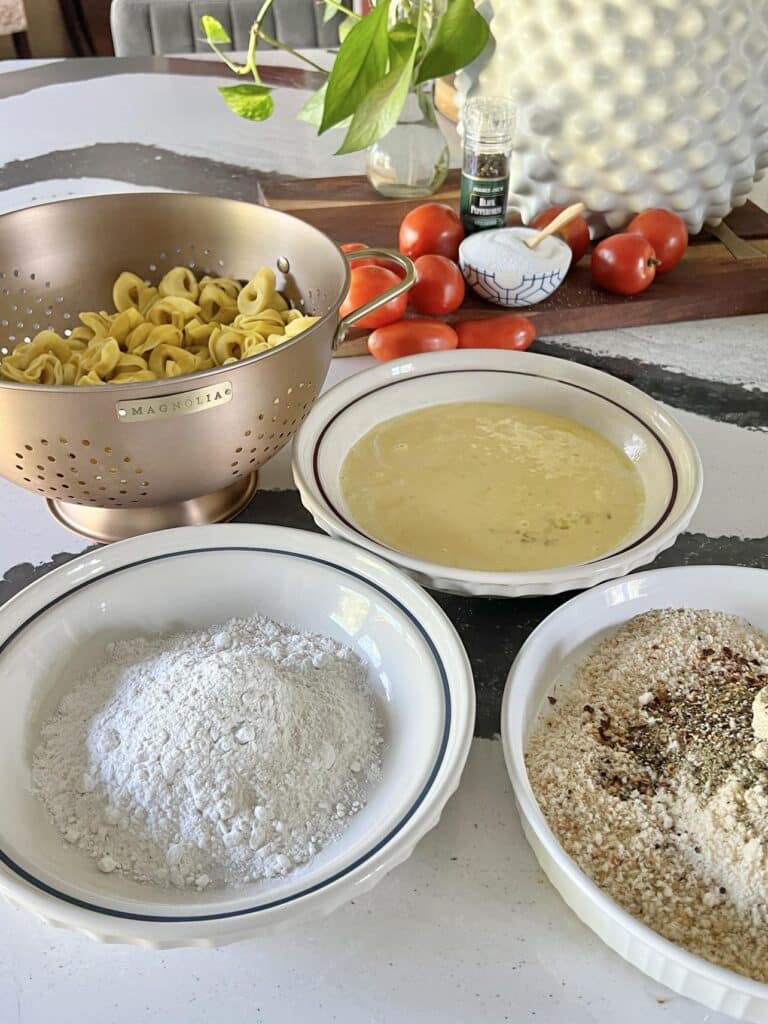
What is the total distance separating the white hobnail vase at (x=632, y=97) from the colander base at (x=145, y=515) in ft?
2.31

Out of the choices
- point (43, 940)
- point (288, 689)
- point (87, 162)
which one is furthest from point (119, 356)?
point (87, 162)

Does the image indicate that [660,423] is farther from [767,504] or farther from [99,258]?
[99,258]

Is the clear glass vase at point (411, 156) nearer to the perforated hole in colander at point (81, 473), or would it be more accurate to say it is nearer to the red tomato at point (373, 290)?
the red tomato at point (373, 290)

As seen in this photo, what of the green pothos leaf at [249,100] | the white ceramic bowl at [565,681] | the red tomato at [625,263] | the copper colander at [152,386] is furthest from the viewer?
the green pothos leaf at [249,100]

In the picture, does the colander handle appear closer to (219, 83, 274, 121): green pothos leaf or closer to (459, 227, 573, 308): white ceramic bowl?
(459, 227, 573, 308): white ceramic bowl

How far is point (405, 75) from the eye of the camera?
1.18m

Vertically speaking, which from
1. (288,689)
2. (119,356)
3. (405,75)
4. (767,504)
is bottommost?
(767,504)

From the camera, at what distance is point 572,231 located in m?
1.30

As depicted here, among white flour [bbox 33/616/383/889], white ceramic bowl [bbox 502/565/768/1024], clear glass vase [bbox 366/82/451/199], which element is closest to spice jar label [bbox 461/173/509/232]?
clear glass vase [bbox 366/82/451/199]

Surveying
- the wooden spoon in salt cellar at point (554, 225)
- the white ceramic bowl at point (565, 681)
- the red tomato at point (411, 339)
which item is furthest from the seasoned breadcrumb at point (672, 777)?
the wooden spoon in salt cellar at point (554, 225)

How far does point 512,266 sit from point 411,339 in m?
0.17

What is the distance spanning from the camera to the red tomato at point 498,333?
3.86ft

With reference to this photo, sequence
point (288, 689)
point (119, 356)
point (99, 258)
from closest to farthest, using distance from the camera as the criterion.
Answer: point (288, 689)
point (119, 356)
point (99, 258)

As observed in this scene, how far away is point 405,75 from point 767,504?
673mm
